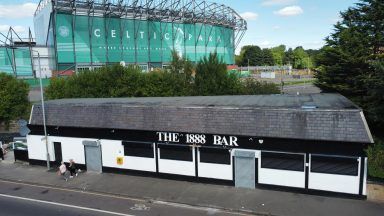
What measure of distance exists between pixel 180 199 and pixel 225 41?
95245 millimetres

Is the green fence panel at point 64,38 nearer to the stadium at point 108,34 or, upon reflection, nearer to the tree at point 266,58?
the stadium at point 108,34

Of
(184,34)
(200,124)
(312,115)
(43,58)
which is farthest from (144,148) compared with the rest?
(184,34)

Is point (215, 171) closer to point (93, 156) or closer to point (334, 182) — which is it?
point (334, 182)

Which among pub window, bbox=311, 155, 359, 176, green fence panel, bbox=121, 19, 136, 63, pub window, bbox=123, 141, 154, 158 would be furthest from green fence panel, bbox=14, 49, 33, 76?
pub window, bbox=311, 155, 359, 176

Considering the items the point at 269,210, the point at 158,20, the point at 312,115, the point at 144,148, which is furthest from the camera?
the point at 158,20

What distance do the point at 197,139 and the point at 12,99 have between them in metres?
24.5

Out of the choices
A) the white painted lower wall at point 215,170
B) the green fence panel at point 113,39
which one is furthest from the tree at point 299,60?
the white painted lower wall at point 215,170

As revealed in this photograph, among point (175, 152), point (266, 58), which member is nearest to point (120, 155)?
point (175, 152)

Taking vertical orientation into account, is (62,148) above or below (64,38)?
below

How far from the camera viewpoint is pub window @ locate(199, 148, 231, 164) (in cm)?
1958

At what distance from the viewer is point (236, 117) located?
754 inches

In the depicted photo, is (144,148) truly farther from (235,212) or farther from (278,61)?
(278,61)

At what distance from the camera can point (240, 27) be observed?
109 metres

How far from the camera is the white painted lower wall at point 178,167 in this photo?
2042 centimetres
